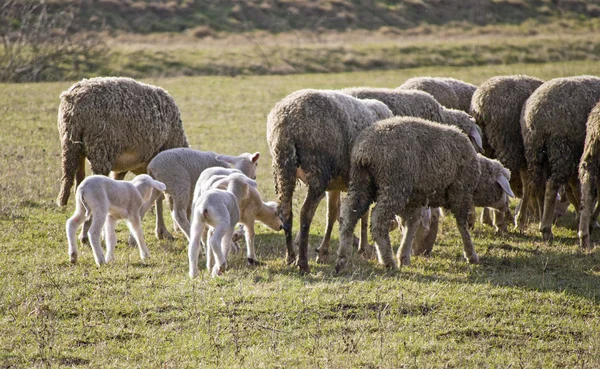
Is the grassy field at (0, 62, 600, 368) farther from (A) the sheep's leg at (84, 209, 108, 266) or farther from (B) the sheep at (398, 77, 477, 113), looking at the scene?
(B) the sheep at (398, 77, 477, 113)

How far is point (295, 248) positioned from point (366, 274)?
1.73 meters

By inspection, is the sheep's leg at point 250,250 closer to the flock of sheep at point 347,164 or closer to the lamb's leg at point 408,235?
the flock of sheep at point 347,164

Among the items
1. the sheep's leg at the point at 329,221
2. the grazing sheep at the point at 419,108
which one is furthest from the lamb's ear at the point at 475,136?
the sheep's leg at the point at 329,221

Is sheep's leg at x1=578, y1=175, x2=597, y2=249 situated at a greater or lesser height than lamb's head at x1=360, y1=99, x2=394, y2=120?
lesser

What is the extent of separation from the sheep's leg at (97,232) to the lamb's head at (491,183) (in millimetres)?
4803

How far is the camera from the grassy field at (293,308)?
6.60 m

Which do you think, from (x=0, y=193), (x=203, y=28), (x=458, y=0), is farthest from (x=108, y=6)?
(x=0, y=193)

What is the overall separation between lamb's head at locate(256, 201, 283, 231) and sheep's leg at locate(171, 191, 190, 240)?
3.17ft

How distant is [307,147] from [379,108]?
71.7 inches

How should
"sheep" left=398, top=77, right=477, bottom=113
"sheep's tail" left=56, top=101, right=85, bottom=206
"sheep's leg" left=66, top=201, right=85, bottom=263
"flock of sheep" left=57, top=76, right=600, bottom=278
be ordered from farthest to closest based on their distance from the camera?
"sheep" left=398, top=77, right=477, bottom=113
"sheep's tail" left=56, top=101, right=85, bottom=206
"flock of sheep" left=57, top=76, right=600, bottom=278
"sheep's leg" left=66, top=201, right=85, bottom=263

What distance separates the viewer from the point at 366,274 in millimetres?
9070

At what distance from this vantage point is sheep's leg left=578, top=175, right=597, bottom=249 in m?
10.3

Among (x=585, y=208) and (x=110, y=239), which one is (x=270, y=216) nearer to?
(x=110, y=239)

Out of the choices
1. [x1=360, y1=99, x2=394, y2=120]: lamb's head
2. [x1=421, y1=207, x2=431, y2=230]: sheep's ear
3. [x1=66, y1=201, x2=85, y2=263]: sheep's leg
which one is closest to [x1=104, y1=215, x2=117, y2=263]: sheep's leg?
[x1=66, y1=201, x2=85, y2=263]: sheep's leg
